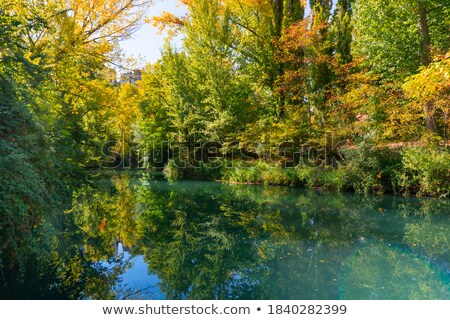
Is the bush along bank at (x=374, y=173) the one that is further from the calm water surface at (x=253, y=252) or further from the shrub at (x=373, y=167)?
the calm water surface at (x=253, y=252)

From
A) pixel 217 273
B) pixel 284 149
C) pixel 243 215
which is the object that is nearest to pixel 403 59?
pixel 284 149

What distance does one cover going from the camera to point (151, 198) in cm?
1218

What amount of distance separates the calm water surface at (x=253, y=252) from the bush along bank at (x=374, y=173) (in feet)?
4.31

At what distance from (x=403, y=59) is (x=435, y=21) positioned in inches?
95.9

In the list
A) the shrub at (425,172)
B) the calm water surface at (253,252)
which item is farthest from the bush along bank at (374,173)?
the calm water surface at (253,252)

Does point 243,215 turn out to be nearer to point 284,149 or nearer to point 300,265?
point 300,265

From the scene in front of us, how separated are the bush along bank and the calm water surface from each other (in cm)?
131

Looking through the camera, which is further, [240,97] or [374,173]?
Answer: [240,97]

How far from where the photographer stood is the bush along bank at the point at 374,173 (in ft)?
36.4

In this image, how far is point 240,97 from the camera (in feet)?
62.4

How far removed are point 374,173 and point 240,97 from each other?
9274mm

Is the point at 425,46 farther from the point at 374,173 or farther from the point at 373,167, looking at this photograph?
the point at 374,173

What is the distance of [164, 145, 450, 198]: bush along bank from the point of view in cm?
1110

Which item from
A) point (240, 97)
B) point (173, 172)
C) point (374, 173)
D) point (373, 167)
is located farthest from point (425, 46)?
point (173, 172)
